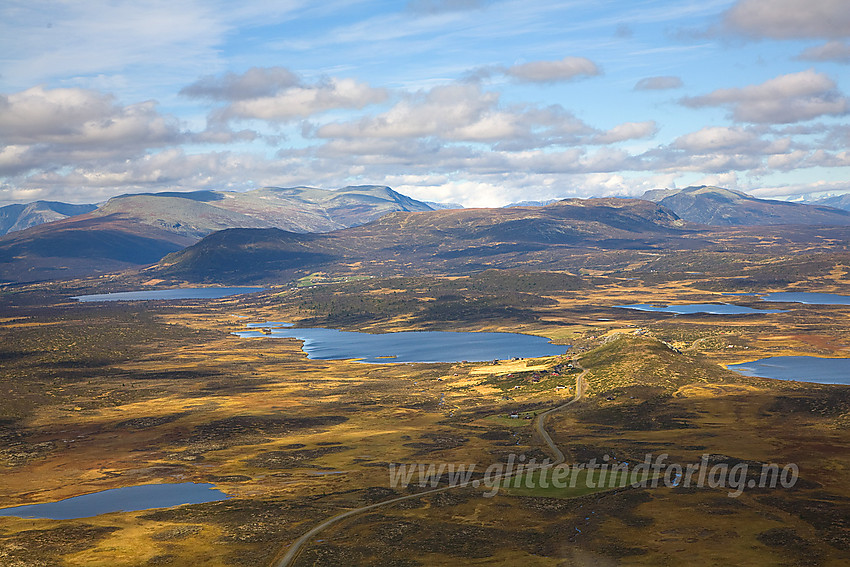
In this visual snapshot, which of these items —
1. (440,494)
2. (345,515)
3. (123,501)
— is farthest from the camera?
(123,501)

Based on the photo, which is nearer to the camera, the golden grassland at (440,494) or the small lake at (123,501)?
the golden grassland at (440,494)

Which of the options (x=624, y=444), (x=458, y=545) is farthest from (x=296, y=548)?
(x=624, y=444)

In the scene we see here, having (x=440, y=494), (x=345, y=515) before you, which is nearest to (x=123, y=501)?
(x=345, y=515)

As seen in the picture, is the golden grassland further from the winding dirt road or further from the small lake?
the small lake

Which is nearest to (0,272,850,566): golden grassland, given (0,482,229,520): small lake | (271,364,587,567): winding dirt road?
(271,364,587,567): winding dirt road

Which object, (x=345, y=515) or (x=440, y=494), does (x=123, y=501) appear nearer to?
(x=345, y=515)

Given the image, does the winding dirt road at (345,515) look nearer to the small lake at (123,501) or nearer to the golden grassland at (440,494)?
the golden grassland at (440,494)

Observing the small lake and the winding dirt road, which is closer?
the winding dirt road

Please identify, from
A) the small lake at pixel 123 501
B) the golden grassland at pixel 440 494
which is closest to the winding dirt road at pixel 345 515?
the golden grassland at pixel 440 494
